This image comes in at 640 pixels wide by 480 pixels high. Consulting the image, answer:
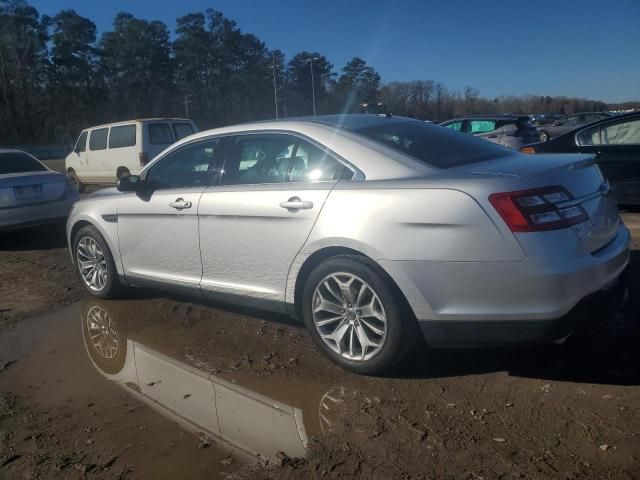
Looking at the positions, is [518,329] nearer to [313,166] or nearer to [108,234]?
[313,166]

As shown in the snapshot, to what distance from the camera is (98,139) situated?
583 inches

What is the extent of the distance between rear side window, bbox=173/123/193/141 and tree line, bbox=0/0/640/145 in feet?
130

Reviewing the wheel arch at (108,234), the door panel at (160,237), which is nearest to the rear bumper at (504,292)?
the door panel at (160,237)

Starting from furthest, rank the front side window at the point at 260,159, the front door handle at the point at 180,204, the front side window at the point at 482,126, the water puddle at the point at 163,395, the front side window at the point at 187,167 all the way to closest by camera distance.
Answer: the front side window at the point at 482,126 < the front side window at the point at 187,167 < the front door handle at the point at 180,204 < the front side window at the point at 260,159 < the water puddle at the point at 163,395

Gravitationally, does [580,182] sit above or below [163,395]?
above

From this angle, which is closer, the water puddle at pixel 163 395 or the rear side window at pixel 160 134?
the water puddle at pixel 163 395

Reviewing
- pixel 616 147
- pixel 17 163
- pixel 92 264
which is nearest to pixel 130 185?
pixel 92 264

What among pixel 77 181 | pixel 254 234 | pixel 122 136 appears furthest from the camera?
pixel 77 181

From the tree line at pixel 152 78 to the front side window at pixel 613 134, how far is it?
45.9 m

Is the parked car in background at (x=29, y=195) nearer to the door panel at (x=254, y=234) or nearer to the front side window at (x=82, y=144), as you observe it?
the door panel at (x=254, y=234)

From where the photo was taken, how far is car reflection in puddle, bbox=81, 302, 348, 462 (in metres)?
2.71

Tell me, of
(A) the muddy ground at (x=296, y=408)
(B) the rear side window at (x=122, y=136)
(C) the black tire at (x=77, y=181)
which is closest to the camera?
(A) the muddy ground at (x=296, y=408)

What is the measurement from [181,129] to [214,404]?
1190 cm

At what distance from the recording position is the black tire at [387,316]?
9.93 ft
